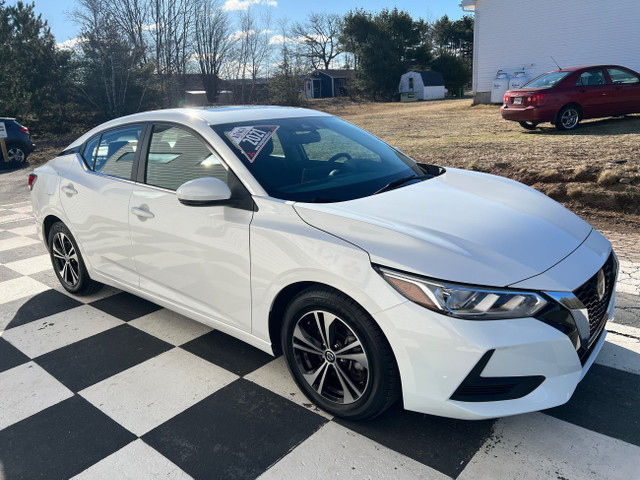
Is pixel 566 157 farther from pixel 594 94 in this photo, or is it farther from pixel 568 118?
pixel 594 94

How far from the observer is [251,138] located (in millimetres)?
3002

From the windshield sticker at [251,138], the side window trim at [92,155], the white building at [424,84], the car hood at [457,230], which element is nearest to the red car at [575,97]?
the car hood at [457,230]

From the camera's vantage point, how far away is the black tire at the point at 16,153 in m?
13.8

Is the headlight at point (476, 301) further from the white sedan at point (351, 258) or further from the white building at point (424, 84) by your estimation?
the white building at point (424, 84)

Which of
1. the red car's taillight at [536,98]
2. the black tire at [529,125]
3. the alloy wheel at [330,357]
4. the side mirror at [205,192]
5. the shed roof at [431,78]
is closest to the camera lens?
the alloy wheel at [330,357]

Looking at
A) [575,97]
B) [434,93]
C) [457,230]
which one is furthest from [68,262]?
[434,93]

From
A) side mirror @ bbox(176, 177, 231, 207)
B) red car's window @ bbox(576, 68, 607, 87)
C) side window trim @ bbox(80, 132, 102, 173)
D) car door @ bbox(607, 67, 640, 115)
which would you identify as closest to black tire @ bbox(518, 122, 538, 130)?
red car's window @ bbox(576, 68, 607, 87)

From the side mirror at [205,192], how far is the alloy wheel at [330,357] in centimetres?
79

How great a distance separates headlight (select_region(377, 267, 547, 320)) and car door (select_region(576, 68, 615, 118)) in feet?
34.8

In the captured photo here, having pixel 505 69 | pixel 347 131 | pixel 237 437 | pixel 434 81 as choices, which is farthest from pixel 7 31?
pixel 434 81

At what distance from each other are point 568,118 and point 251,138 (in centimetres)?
1013

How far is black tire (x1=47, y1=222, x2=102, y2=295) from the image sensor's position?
409 cm

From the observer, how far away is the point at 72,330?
3.66 metres

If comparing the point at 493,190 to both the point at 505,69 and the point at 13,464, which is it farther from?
the point at 505,69
